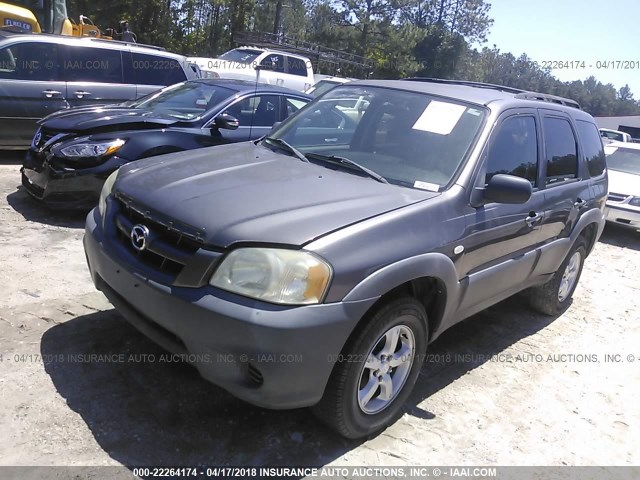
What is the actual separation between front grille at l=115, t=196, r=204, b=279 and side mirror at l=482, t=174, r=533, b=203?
5.63ft

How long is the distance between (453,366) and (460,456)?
0.99m

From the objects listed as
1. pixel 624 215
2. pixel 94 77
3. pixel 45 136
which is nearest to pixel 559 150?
pixel 45 136

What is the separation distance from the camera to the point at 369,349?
271 centimetres

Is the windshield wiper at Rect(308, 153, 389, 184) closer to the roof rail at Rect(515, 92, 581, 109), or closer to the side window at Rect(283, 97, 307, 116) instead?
the roof rail at Rect(515, 92, 581, 109)

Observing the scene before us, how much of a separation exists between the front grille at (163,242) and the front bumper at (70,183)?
9.09 feet

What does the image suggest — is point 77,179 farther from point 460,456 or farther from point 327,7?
point 327,7

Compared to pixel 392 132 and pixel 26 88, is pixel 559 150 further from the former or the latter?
pixel 26 88

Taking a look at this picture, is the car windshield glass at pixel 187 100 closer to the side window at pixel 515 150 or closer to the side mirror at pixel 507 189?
the side window at pixel 515 150

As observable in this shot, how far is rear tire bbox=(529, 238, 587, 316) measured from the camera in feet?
16.0

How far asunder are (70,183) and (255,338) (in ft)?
12.6

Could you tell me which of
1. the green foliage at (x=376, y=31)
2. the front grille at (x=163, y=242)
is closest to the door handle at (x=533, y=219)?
the front grille at (x=163, y=242)

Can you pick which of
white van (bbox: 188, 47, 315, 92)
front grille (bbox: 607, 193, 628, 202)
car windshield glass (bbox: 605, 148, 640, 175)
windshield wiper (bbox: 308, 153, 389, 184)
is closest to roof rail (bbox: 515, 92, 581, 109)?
windshield wiper (bbox: 308, 153, 389, 184)

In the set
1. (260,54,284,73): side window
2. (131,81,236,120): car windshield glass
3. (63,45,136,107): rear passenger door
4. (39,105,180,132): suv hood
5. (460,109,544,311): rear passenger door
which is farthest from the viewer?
(260,54,284,73): side window

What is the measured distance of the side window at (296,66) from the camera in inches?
664
